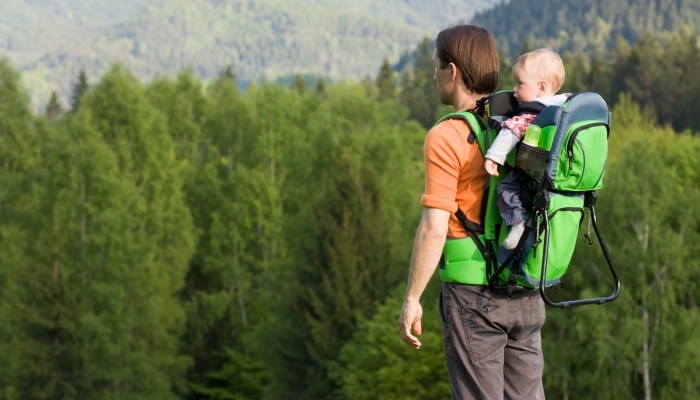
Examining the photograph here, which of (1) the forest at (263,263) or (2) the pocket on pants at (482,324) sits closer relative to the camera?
(2) the pocket on pants at (482,324)

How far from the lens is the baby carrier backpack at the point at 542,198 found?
4008mm

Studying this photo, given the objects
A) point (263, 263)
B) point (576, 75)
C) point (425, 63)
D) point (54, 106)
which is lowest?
point (263, 263)

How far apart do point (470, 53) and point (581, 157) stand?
27.3 inches

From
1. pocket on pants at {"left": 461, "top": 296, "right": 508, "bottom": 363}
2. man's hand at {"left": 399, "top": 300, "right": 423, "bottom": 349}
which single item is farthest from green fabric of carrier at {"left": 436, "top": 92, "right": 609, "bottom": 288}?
man's hand at {"left": 399, "top": 300, "right": 423, "bottom": 349}

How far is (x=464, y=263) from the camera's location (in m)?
4.26

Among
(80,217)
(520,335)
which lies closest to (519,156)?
(520,335)

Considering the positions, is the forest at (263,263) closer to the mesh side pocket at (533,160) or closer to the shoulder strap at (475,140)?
the shoulder strap at (475,140)

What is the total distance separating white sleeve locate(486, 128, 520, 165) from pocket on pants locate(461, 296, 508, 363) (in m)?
0.65

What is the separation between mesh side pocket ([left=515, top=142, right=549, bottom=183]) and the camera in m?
4.02

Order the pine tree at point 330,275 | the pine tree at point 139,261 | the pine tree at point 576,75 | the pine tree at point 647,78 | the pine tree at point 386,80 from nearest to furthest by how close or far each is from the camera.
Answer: the pine tree at point 330,275, the pine tree at point 139,261, the pine tree at point 647,78, the pine tree at point 576,75, the pine tree at point 386,80

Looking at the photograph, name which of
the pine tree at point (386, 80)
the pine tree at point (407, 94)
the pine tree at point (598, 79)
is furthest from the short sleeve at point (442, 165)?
the pine tree at point (407, 94)

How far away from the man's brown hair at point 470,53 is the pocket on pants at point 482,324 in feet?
3.30

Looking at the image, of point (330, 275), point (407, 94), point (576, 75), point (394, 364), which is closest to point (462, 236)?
point (394, 364)

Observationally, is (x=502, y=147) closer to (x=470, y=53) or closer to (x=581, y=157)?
(x=581, y=157)
